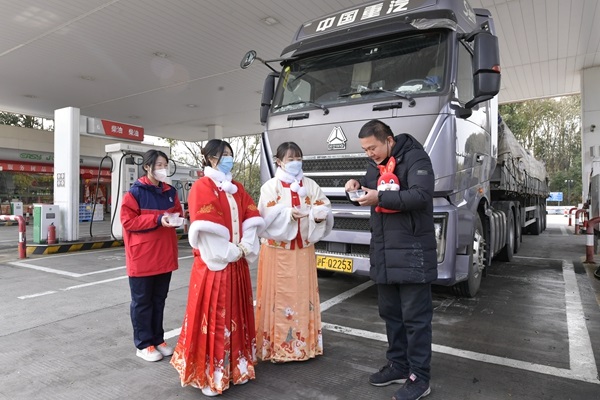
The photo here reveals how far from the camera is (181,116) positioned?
59.6 ft

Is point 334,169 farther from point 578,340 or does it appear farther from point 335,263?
point 578,340

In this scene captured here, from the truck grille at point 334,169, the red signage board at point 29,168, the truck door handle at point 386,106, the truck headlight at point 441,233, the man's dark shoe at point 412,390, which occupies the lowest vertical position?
the man's dark shoe at point 412,390

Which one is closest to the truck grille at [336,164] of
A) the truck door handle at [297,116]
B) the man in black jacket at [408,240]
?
the truck door handle at [297,116]

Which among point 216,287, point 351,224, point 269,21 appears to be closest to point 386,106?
point 351,224

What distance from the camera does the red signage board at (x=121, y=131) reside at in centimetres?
1009

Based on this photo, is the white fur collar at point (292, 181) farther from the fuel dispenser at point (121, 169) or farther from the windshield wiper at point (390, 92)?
the fuel dispenser at point (121, 169)

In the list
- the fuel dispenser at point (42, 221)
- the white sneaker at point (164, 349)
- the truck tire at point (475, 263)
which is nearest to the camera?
the white sneaker at point (164, 349)

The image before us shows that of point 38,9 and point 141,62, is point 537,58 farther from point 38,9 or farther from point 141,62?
point 38,9

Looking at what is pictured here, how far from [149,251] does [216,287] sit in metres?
0.83

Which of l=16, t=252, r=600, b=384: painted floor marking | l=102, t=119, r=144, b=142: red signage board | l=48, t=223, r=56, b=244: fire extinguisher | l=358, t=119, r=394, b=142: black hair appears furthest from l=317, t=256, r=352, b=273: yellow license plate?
l=102, t=119, r=144, b=142: red signage board

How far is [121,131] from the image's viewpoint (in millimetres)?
10367

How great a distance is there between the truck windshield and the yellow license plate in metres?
1.61

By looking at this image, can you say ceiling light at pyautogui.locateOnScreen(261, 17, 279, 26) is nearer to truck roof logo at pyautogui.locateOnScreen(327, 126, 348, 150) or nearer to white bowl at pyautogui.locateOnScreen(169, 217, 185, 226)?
truck roof logo at pyautogui.locateOnScreen(327, 126, 348, 150)

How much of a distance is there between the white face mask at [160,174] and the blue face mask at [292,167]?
0.99 metres
